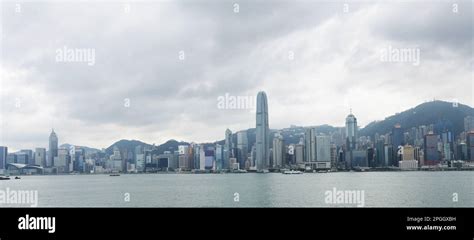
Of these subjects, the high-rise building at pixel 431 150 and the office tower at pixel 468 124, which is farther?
the high-rise building at pixel 431 150

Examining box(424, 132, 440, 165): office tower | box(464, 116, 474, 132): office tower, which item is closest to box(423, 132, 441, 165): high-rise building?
box(424, 132, 440, 165): office tower

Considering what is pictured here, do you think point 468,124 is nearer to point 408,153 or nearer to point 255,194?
point 408,153

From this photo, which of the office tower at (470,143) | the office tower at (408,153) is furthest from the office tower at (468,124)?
the office tower at (408,153)

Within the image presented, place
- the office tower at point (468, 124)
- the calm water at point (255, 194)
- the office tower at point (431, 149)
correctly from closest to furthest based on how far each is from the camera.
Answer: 1. the calm water at point (255, 194)
2. the office tower at point (468, 124)
3. the office tower at point (431, 149)

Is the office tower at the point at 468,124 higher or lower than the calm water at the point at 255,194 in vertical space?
higher

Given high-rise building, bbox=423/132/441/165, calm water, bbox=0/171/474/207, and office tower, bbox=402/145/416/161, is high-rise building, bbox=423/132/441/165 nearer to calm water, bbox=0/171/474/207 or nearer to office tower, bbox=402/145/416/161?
office tower, bbox=402/145/416/161

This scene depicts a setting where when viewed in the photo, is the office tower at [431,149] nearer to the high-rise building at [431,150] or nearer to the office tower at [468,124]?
the high-rise building at [431,150]

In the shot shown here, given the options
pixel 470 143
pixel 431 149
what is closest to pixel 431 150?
pixel 431 149

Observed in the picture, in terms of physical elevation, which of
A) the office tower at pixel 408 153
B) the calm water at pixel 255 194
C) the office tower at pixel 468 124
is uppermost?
the office tower at pixel 468 124
